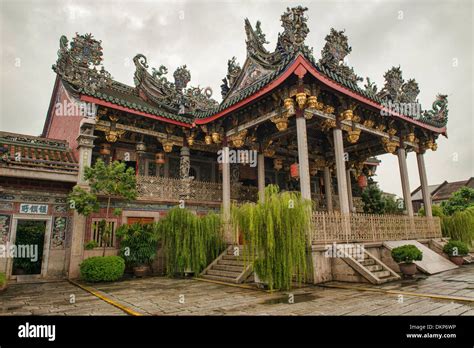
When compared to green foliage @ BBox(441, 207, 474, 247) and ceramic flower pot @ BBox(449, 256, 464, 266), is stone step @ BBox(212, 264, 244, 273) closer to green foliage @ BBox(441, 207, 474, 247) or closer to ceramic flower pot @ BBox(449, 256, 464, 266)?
ceramic flower pot @ BBox(449, 256, 464, 266)

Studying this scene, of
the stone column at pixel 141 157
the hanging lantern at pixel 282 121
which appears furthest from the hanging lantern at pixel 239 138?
the stone column at pixel 141 157

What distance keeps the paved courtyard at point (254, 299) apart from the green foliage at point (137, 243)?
210cm

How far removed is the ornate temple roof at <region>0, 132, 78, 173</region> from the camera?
1012 cm

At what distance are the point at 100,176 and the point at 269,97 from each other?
20.9 ft

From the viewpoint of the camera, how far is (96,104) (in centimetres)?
1137

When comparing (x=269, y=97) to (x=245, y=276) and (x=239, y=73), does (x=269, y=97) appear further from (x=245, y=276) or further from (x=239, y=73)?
(x=245, y=276)

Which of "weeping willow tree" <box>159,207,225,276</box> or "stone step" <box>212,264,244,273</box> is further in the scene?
"weeping willow tree" <box>159,207,225,276</box>

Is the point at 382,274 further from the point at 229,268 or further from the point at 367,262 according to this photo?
the point at 229,268

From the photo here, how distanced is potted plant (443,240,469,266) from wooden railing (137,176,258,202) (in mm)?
8128

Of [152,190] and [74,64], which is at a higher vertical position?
[74,64]

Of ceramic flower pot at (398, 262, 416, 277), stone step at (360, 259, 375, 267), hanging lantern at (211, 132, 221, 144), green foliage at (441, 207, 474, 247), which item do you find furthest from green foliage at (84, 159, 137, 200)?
green foliage at (441, 207, 474, 247)

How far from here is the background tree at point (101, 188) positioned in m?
9.95

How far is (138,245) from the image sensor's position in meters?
10.9

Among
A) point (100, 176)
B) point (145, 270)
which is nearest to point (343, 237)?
point (145, 270)
